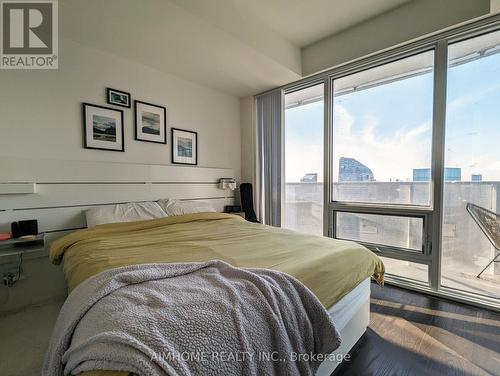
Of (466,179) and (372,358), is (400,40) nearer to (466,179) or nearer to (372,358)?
(466,179)

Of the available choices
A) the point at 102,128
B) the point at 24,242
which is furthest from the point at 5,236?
the point at 102,128

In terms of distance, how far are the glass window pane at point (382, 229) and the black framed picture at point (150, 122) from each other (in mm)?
2567

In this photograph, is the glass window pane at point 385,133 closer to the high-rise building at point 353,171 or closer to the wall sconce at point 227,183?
the high-rise building at point 353,171

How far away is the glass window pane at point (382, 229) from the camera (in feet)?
8.37

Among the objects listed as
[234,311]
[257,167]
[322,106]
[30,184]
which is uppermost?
[322,106]

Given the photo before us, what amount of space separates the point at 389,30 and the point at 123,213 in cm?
341

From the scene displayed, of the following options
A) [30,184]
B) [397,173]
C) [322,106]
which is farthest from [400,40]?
[30,184]

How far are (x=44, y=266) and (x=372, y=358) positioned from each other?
2.91 meters

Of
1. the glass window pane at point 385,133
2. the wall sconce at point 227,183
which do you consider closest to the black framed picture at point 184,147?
the wall sconce at point 227,183

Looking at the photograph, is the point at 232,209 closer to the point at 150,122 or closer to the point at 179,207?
the point at 179,207

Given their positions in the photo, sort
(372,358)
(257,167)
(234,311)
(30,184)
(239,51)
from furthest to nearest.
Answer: (257,167) → (239,51) → (30,184) → (372,358) → (234,311)

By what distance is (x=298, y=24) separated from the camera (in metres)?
2.74

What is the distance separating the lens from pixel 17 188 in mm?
2006

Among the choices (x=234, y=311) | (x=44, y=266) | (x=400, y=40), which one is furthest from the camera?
(x=400, y=40)
